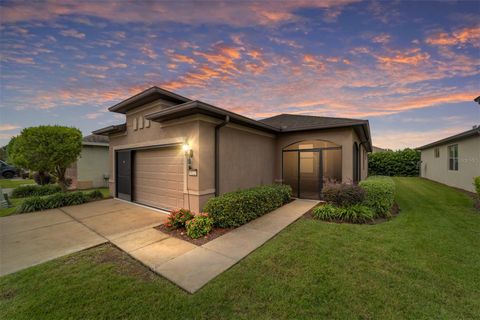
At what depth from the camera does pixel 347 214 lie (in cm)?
576

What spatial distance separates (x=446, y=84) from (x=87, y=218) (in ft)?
48.7

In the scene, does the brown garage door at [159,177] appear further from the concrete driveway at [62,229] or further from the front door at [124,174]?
the concrete driveway at [62,229]

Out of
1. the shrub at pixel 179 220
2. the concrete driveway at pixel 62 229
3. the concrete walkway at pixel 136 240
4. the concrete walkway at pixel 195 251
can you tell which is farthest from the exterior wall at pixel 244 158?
the concrete driveway at pixel 62 229

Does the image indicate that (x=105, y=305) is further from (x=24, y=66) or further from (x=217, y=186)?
(x=24, y=66)

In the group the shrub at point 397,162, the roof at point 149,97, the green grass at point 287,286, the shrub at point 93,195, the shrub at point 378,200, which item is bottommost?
the green grass at point 287,286

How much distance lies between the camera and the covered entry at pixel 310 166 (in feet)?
28.6

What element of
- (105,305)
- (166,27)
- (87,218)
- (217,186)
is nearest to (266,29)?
(166,27)

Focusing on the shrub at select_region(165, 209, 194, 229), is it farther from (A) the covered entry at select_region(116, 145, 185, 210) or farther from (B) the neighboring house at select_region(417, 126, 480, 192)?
(B) the neighboring house at select_region(417, 126, 480, 192)

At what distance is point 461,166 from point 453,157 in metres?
1.64

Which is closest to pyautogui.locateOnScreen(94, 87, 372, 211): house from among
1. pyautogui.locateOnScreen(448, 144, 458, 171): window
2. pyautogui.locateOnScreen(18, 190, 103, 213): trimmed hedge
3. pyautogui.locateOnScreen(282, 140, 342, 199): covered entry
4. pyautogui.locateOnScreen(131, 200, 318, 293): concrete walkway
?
pyautogui.locateOnScreen(282, 140, 342, 199): covered entry

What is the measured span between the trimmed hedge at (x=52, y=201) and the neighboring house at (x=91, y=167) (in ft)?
17.8

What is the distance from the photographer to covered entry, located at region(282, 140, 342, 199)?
8.72 metres

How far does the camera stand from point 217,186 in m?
6.18

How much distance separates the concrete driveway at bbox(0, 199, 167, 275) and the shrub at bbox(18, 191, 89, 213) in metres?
0.47
